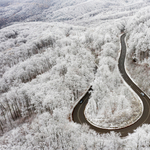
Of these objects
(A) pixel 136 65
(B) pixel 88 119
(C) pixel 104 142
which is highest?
(A) pixel 136 65

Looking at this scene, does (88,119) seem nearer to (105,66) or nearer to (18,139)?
(18,139)

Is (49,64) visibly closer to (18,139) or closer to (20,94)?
(20,94)

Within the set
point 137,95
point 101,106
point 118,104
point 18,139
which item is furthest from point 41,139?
point 137,95

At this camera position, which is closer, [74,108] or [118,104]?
[118,104]

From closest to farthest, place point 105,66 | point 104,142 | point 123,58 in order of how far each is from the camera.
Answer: point 104,142 → point 105,66 → point 123,58

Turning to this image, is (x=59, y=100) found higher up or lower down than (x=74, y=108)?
higher up

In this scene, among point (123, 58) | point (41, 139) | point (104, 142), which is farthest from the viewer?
point (123, 58)

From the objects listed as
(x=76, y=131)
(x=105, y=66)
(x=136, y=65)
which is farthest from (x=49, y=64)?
(x=76, y=131)

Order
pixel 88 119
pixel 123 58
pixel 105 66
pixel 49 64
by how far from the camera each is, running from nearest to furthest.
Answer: pixel 88 119, pixel 105 66, pixel 123 58, pixel 49 64

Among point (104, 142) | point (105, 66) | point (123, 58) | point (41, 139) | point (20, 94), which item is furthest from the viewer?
point (123, 58)
